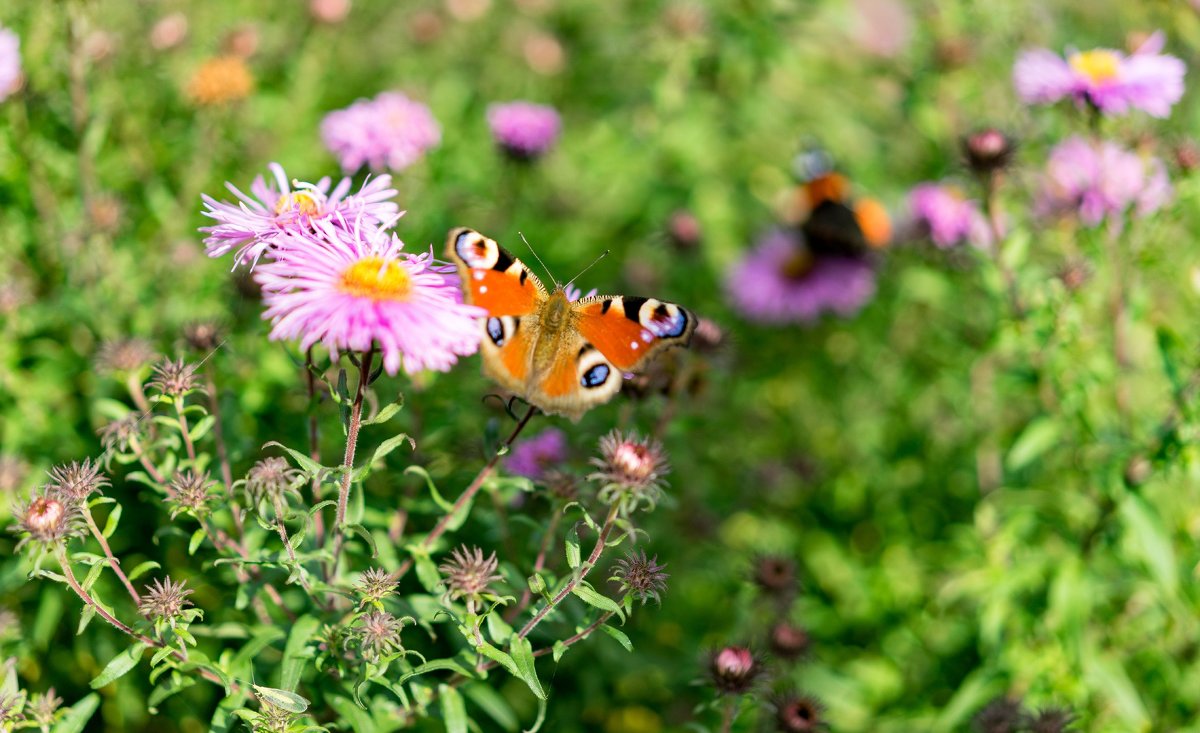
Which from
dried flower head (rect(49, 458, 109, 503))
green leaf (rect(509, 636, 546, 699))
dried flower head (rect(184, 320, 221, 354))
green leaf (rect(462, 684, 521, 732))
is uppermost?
dried flower head (rect(49, 458, 109, 503))

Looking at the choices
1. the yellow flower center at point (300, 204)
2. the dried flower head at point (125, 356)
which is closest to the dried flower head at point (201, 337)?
the dried flower head at point (125, 356)

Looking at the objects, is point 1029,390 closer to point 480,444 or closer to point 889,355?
point 889,355

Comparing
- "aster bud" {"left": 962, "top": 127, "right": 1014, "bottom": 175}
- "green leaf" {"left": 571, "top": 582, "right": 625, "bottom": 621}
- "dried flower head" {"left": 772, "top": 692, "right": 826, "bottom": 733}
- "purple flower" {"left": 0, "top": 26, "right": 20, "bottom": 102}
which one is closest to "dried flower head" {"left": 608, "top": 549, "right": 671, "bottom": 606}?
"green leaf" {"left": 571, "top": 582, "right": 625, "bottom": 621}

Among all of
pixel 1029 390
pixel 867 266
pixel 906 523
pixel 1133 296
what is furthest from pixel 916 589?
pixel 867 266

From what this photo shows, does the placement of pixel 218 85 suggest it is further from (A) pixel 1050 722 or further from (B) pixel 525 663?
(A) pixel 1050 722

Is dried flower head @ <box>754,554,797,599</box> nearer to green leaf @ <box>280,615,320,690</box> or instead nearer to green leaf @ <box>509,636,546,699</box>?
green leaf @ <box>509,636,546,699</box>

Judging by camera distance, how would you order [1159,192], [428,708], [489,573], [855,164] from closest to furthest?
[489,573] → [428,708] → [1159,192] → [855,164]
